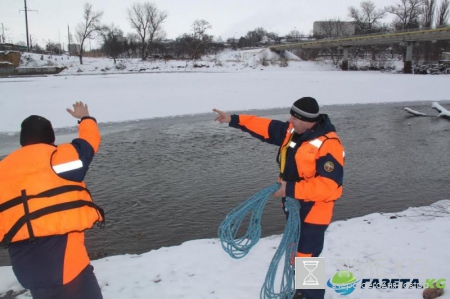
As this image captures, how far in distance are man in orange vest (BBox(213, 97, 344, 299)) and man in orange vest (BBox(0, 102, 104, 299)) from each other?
1.38m

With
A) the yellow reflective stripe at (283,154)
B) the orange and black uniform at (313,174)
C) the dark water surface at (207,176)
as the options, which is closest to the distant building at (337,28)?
the dark water surface at (207,176)

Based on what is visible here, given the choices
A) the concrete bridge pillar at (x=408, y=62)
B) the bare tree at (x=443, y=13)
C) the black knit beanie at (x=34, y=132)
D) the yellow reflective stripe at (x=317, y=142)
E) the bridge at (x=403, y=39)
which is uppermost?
the bare tree at (x=443, y=13)

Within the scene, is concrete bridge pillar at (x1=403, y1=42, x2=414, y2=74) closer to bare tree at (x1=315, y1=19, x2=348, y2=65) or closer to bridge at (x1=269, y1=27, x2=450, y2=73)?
bridge at (x1=269, y1=27, x2=450, y2=73)

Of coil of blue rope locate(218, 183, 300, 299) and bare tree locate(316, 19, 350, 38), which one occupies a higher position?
bare tree locate(316, 19, 350, 38)

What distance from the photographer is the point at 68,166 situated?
6.84 feet

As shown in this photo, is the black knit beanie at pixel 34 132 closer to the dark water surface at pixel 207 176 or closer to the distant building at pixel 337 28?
the dark water surface at pixel 207 176

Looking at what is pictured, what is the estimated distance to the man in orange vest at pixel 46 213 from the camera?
79.1 inches

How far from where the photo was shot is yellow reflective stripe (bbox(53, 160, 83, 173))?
2059 millimetres

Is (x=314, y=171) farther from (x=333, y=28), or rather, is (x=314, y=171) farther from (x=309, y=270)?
(x=333, y=28)

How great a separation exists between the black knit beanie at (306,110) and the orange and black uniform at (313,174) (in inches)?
3.5

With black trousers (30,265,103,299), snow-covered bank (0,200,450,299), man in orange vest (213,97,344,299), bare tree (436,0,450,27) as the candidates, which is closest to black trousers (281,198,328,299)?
man in orange vest (213,97,344,299)

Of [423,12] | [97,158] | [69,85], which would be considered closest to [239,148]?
[97,158]

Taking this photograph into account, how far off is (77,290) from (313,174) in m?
1.73

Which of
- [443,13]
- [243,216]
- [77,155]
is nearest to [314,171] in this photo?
[243,216]
